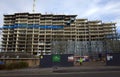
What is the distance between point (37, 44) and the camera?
496 ft

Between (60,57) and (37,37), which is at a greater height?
(37,37)

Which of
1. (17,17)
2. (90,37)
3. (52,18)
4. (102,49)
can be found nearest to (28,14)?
(17,17)

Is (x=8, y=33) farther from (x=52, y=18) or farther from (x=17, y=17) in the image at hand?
(x=52, y=18)

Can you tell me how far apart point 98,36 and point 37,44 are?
1794 inches

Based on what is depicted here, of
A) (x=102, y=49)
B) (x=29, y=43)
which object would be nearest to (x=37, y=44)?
(x=29, y=43)

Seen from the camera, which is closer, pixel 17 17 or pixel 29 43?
pixel 29 43

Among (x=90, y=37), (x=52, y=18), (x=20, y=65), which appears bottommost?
(x=20, y=65)

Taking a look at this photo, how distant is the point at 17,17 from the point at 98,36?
62.3 metres

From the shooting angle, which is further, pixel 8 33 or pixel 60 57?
pixel 8 33

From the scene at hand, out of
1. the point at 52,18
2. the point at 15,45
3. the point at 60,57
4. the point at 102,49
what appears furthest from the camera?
the point at 52,18

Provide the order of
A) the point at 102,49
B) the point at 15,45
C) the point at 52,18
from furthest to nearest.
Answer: the point at 52,18 → the point at 15,45 → the point at 102,49

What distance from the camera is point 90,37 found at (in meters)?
160

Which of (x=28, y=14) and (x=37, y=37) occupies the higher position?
(x=28, y=14)

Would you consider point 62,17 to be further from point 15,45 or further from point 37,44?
point 15,45
